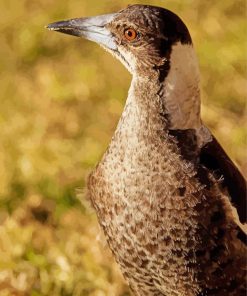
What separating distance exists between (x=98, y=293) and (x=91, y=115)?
4.49 feet

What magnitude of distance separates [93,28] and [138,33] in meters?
0.19

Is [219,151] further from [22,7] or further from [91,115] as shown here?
[22,7]

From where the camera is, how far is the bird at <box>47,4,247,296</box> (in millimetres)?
2293

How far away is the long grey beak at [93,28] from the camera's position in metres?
2.43

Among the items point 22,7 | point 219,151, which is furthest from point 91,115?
point 219,151

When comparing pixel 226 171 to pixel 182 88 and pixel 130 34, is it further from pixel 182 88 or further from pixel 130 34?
pixel 130 34

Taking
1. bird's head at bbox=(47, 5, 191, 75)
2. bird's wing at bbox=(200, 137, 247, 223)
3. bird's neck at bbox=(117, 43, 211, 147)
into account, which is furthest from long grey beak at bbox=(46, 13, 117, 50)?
bird's wing at bbox=(200, 137, 247, 223)

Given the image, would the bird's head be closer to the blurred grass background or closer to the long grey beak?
the long grey beak

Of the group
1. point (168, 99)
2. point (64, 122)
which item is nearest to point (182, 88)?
point (168, 99)

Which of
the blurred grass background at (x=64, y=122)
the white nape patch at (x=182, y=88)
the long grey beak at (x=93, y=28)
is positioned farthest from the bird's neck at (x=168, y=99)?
the blurred grass background at (x=64, y=122)

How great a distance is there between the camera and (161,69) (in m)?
2.29

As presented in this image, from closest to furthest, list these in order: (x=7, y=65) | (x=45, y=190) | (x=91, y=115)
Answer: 1. (x=45, y=190)
2. (x=91, y=115)
3. (x=7, y=65)

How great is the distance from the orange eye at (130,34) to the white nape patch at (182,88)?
5.1 inches

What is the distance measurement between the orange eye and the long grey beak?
61mm
